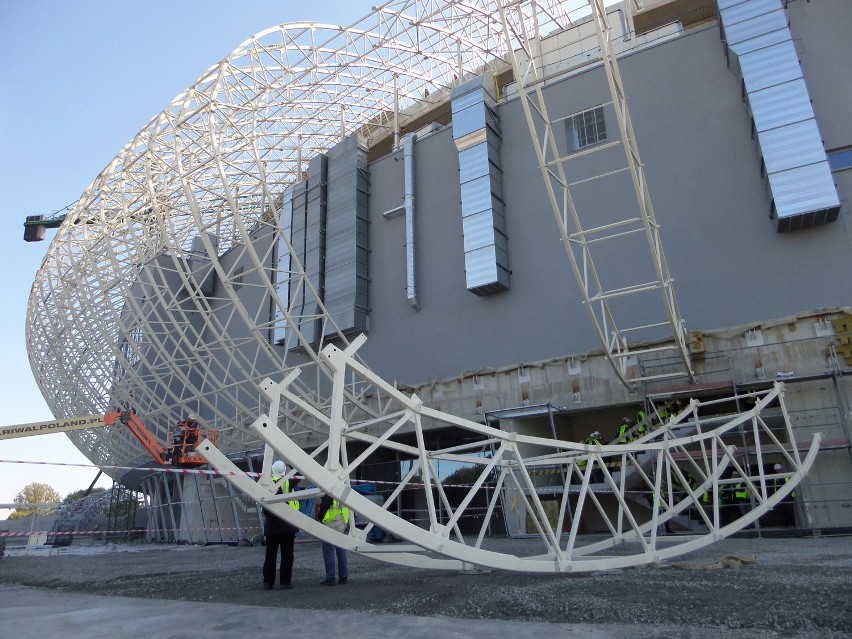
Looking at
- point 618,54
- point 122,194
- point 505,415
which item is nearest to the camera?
point 505,415

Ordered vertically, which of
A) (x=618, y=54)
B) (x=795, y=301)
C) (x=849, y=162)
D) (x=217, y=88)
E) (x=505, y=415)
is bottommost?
(x=505, y=415)

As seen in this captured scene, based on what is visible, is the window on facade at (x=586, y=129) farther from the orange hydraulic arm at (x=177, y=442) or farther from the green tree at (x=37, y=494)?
the green tree at (x=37, y=494)

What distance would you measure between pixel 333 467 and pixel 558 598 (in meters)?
2.39

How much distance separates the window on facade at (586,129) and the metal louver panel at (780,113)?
5.08 meters

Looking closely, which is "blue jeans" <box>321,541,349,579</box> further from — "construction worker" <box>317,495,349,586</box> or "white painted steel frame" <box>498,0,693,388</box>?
"white painted steel frame" <box>498,0,693,388</box>

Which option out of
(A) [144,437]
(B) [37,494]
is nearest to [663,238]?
(A) [144,437]

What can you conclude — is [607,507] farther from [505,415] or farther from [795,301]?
[795,301]

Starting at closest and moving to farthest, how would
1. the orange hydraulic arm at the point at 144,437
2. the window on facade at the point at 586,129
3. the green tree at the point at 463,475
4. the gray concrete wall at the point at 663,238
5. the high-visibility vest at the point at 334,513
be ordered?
the high-visibility vest at the point at 334,513 → the gray concrete wall at the point at 663,238 → the green tree at the point at 463,475 → the orange hydraulic arm at the point at 144,437 → the window on facade at the point at 586,129

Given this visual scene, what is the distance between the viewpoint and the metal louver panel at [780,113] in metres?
19.6

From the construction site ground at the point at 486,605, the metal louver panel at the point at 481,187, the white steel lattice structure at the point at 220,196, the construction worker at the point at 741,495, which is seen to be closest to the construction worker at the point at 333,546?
the construction site ground at the point at 486,605

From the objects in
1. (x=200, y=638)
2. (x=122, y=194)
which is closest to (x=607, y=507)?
(x=200, y=638)

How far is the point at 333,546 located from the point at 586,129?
2223 cm

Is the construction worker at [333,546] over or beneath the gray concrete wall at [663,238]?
beneath

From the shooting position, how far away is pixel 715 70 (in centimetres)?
2339
